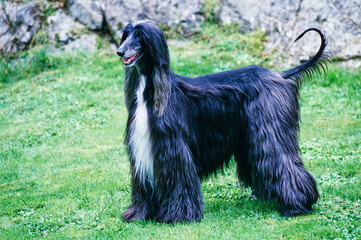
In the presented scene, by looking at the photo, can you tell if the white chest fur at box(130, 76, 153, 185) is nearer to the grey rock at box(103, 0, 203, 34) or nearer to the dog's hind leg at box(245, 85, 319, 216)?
the dog's hind leg at box(245, 85, 319, 216)

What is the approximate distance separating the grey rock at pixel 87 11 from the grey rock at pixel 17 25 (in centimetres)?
85

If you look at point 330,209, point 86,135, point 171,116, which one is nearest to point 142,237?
point 171,116

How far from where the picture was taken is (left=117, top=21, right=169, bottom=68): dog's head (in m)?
3.89

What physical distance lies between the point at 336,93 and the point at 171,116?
15.6 ft

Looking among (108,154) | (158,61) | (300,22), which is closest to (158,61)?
(158,61)

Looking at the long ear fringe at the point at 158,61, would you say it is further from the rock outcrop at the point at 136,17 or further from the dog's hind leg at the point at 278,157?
the rock outcrop at the point at 136,17

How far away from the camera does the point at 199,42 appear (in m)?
10.2

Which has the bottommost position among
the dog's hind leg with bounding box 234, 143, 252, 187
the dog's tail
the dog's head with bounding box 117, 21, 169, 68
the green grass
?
the green grass

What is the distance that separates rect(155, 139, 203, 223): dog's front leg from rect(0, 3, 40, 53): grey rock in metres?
7.40

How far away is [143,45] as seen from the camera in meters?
3.97

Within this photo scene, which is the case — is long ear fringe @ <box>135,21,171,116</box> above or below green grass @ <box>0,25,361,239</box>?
above

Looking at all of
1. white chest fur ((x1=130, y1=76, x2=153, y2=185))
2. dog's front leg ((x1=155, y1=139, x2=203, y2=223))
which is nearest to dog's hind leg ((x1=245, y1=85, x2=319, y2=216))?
dog's front leg ((x1=155, y1=139, x2=203, y2=223))

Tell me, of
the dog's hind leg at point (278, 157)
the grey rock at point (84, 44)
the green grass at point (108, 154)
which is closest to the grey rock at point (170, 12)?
the green grass at point (108, 154)

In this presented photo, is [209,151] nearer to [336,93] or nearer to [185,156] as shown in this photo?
[185,156]
